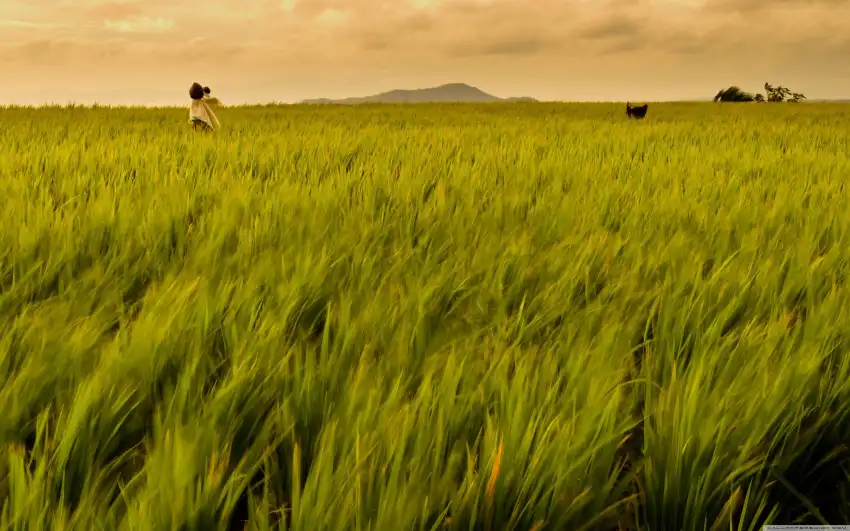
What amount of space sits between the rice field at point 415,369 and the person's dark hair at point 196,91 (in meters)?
6.20

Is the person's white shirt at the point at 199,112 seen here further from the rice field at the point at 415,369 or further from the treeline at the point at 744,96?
the treeline at the point at 744,96

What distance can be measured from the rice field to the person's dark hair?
6.20 meters

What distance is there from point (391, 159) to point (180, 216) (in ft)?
6.31

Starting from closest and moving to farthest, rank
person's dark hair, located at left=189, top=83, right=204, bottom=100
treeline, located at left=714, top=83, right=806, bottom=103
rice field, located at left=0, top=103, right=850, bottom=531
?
rice field, located at left=0, top=103, right=850, bottom=531, person's dark hair, located at left=189, top=83, right=204, bottom=100, treeline, located at left=714, top=83, right=806, bottom=103

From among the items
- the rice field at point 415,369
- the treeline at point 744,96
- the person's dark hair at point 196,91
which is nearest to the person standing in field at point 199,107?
the person's dark hair at point 196,91

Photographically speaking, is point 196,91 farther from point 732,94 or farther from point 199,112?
point 732,94

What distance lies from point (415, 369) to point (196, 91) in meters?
7.82

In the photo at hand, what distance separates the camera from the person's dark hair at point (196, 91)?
7.72 meters

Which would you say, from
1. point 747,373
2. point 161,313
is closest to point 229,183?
point 161,313

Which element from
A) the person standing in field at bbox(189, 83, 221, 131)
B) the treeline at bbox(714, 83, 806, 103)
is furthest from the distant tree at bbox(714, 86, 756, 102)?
the person standing in field at bbox(189, 83, 221, 131)

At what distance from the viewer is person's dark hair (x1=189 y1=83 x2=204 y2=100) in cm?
772

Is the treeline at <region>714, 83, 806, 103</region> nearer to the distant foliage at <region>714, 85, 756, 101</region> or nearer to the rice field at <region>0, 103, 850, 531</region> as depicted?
the distant foliage at <region>714, 85, 756, 101</region>

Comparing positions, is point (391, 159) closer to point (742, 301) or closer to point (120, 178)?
point (120, 178)

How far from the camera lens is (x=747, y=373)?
888 mm
